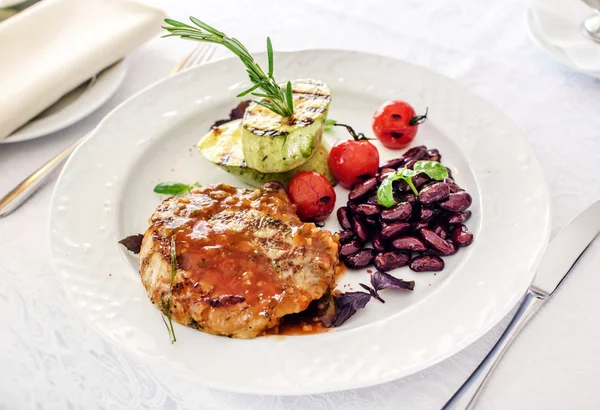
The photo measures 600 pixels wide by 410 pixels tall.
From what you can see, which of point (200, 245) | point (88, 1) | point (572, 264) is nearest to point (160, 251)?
point (200, 245)

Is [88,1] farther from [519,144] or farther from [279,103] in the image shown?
[519,144]

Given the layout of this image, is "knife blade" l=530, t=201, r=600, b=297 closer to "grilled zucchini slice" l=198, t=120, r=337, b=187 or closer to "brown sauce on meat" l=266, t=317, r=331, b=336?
"brown sauce on meat" l=266, t=317, r=331, b=336

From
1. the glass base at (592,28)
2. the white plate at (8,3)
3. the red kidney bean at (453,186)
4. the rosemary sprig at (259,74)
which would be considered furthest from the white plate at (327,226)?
the white plate at (8,3)

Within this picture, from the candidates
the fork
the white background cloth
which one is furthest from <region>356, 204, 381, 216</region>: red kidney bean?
the fork

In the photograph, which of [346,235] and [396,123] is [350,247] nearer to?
[346,235]

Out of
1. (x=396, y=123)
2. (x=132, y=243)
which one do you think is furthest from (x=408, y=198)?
(x=132, y=243)

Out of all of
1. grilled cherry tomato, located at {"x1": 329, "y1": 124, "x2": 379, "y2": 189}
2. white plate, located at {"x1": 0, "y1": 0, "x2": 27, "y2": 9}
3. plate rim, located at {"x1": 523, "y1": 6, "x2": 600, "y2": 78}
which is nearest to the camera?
grilled cherry tomato, located at {"x1": 329, "y1": 124, "x2": 379, "y2": 189}

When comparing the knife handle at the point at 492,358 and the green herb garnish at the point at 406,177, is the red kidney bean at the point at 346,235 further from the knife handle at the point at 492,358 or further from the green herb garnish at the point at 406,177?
the knife handle at the point at 492,358
